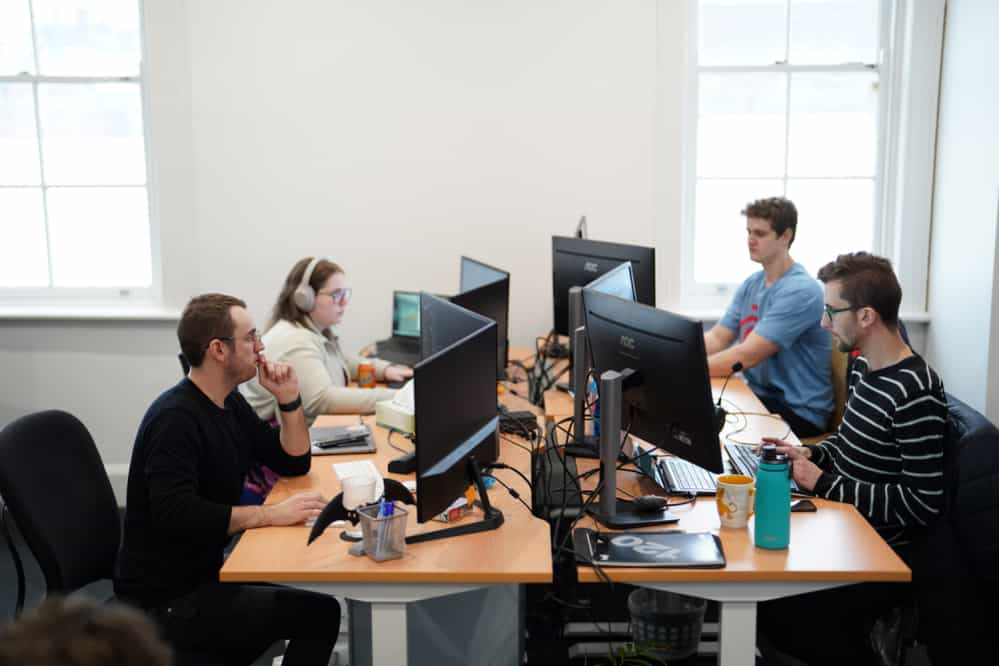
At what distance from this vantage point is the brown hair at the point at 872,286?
250cm

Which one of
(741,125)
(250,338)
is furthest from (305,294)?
(741,125)

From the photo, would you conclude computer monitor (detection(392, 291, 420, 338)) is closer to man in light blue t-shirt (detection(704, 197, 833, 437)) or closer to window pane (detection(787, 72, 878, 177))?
man in light blue t-shirt (detection(704, 197, 833, 437))

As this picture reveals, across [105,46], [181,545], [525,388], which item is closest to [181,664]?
[181,545]

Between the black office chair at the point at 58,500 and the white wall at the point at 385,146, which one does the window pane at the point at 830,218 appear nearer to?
the white wall at the point at 385,146

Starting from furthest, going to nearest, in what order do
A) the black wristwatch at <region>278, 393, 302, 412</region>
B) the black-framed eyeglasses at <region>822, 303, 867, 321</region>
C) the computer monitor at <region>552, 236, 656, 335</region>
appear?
1. the computer monitor at <region>552, 236, 656, 335</region>
2. the black wristwatch at <region>278, 393, 302, 412</region>
3. the black-framed eyeglasses at <region>822, 303, 867, 321</region>

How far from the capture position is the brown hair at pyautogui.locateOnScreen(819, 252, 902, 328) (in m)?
2.50

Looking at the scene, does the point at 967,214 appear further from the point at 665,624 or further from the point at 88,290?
the point at 88,290

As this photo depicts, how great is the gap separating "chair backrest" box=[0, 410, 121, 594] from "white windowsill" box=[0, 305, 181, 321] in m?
2.09

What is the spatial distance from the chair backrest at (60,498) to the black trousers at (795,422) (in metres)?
2.35

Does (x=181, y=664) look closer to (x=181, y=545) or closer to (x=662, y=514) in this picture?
(x=181, y=545)

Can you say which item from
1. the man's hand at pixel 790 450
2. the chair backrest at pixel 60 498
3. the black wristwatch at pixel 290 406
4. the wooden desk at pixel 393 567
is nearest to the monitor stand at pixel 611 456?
the wooden desk at pixel 393 567

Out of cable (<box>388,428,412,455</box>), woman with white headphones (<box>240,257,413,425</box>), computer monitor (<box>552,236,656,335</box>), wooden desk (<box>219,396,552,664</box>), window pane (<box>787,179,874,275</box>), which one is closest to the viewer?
wooden desk (<box>219,396,552,664</box>)

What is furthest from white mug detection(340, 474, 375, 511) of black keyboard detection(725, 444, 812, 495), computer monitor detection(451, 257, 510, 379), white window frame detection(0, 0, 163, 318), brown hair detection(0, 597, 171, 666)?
white window frame detection(0, 0, 163, 318)

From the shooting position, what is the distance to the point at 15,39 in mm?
4457
